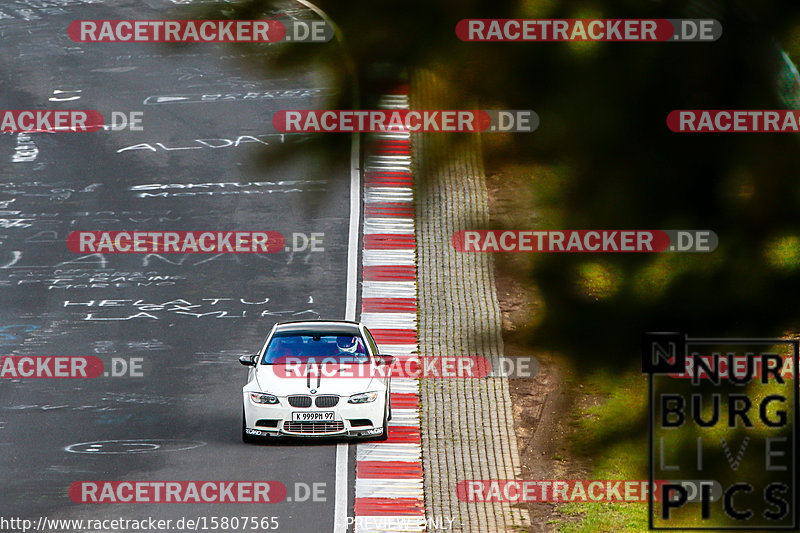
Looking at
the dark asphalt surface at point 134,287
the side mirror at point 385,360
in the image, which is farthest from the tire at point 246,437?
the side mirror at point 385,360

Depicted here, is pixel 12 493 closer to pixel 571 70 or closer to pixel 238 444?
pixel 238 444

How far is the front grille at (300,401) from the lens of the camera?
15695mm

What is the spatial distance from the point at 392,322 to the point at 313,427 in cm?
486

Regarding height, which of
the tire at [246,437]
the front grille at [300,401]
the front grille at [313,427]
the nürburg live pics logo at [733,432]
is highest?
the nürburg live pics logo at [733,432]

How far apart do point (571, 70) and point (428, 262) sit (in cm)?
1995

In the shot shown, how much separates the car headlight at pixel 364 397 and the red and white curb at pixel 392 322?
0.78m

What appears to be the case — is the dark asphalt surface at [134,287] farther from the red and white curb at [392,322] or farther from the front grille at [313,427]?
the red and white curb at [392,322]

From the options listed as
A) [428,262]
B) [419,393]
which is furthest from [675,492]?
[428,262]

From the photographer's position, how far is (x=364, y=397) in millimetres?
15703

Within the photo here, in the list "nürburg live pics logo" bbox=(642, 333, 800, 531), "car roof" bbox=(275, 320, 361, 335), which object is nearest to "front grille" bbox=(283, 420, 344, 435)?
"car roof" bbox=(275, 320, 361, 335)

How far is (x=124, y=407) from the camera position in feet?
58.6

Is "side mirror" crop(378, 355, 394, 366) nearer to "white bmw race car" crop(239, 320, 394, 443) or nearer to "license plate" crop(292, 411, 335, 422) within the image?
"white bmw race car" crop(239, 320, 394, 443)

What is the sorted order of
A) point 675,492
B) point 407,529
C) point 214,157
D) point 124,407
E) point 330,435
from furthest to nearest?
1. point 214,157
2. point 124,407
3. point 330,435
4. point 407,529
5. point 675,492

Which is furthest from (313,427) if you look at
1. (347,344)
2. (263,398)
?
(347,344)
